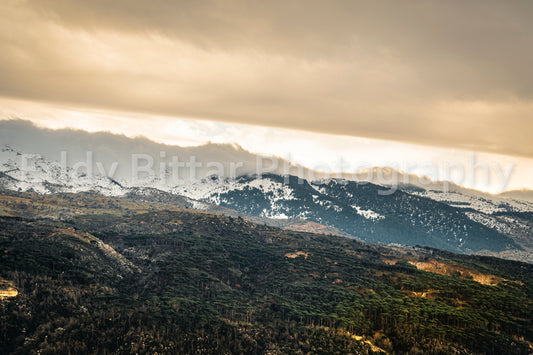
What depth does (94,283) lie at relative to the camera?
604 feet

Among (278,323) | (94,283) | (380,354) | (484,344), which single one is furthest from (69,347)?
(484,344)

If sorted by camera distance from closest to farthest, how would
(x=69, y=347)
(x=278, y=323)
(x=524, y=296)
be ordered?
1. (x=69, y=347)
2. (x=278, y=323)
3. (x=524, y=296)

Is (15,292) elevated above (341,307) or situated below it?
above

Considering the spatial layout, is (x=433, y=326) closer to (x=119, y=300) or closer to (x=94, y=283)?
(x=119, y=300)

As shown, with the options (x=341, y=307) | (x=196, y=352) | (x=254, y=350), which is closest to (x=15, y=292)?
(x=196, y=352)

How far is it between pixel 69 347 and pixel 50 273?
63.2 m

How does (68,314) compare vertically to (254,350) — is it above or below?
above

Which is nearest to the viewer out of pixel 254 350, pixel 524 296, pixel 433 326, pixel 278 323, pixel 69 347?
pixel 69 347

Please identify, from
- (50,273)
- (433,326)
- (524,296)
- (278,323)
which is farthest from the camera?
(524,296)

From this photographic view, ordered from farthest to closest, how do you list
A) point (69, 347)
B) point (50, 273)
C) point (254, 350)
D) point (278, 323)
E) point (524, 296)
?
point (524, 296), point (50, 273), point (278, 323), point (254, 350), point (69, 347)

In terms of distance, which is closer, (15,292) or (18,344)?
(18,344)

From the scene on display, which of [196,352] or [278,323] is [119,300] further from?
[278,323]

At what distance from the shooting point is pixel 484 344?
139m

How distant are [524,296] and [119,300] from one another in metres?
203
